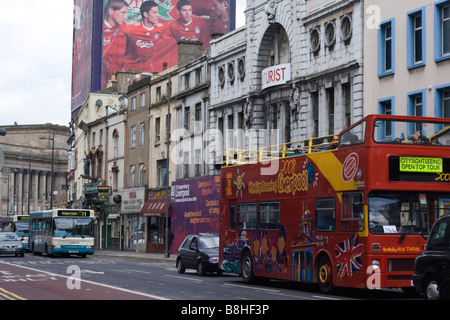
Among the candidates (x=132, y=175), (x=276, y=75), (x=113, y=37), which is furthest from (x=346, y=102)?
(x=113, y=37)

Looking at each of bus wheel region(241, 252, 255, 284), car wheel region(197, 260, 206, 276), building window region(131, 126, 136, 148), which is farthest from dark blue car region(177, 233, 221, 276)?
building window region(131, 126, 136, 148)

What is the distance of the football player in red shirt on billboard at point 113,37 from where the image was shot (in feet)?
369

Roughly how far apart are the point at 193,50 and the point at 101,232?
71.7 feet

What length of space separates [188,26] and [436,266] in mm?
101834

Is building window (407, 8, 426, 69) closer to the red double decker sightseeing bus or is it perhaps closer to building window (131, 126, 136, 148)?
the red double decker sightseeing bus

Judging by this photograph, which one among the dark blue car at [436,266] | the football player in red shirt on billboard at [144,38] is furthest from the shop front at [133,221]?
the dark blue car at [436,266]

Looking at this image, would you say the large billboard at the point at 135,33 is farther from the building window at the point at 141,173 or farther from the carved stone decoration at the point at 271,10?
the carved stone decoration at the point at 271,10

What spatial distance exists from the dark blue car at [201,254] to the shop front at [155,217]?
81.7 feet

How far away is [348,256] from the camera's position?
67.8 feet

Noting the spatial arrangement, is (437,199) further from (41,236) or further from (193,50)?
(193,50)

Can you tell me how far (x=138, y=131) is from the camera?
67312 millimetres

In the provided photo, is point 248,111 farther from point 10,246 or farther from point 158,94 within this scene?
point 158,94
